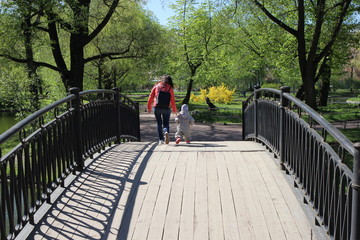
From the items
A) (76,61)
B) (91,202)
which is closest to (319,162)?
(91,202)

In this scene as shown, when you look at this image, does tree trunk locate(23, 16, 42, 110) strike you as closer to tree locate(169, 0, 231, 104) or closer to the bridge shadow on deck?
the bridge shadow on deck

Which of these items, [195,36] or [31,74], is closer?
[31,74]

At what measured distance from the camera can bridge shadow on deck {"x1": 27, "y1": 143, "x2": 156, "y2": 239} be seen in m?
4.06

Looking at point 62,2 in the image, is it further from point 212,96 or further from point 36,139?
point 212,96

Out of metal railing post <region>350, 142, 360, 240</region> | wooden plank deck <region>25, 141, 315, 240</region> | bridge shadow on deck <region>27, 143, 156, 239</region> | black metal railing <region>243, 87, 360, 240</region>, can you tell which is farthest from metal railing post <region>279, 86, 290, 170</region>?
metal railing post <region>350, 142, 360, 240</region>

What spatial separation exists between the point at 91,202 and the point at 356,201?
124 inches

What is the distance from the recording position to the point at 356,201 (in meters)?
2.64

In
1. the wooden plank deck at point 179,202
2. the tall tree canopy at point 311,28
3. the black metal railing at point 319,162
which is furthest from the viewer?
the tall tree canopy at point 311,28

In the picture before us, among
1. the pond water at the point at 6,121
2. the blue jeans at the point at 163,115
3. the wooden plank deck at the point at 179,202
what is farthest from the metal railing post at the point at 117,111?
the pond water at the point at 6,121

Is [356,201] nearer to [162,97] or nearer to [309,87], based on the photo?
[162,97]

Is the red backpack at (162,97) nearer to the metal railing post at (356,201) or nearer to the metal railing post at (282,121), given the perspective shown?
the metal railing post at (282,121)

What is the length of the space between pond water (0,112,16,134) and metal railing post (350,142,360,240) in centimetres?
3275

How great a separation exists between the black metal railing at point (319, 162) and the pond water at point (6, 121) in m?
30.1

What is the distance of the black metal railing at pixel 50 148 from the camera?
359cm
